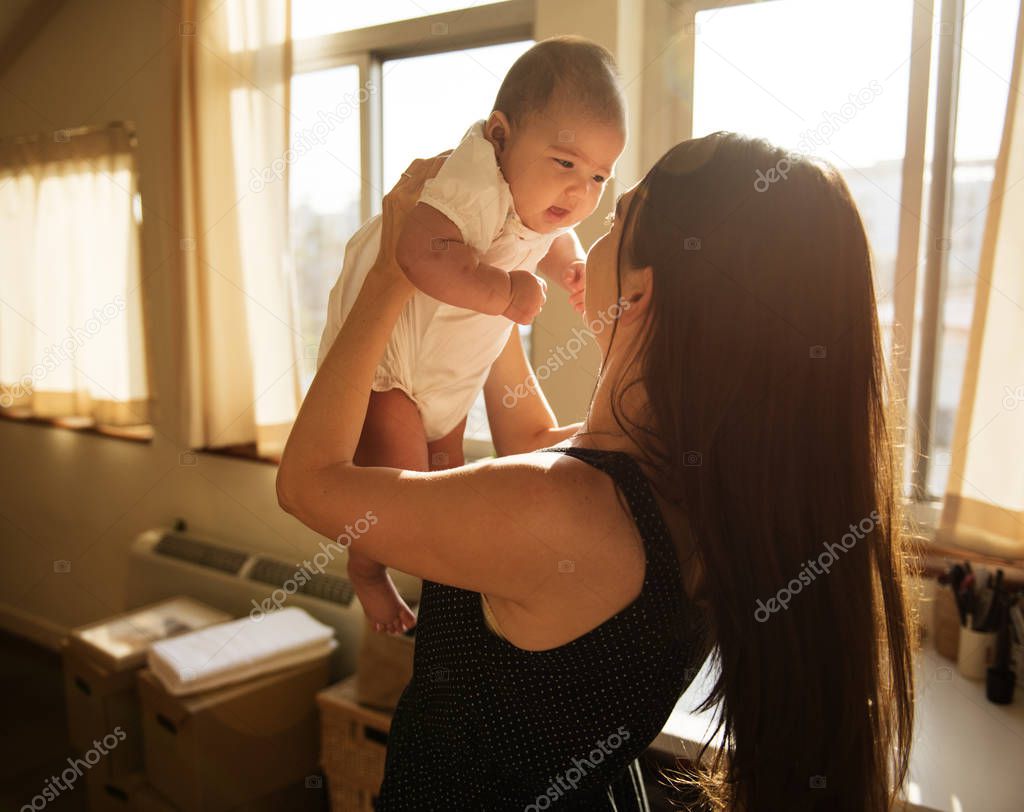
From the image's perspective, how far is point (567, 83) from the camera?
0.99 meters

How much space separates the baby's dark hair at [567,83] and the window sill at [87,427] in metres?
2.67

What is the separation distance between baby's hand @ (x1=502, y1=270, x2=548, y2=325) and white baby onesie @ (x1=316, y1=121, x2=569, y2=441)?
8 centimetres

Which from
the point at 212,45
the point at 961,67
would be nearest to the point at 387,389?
the point at 961,67

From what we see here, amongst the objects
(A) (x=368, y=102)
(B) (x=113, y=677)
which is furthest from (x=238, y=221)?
(B) (x=113, y=677)

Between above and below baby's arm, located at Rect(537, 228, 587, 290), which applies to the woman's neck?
below

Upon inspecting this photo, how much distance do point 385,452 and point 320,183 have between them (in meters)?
1.84

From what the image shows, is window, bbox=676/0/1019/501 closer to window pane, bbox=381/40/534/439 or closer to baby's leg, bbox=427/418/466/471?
window pane, bbox=381/40/534/439

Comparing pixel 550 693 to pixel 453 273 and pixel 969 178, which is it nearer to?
pixel 453 273

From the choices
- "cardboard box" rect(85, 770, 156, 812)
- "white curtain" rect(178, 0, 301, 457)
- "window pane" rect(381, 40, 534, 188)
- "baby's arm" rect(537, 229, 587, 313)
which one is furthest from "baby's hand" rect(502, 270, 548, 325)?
"cardboard box" rect(85, 770, 156, 812)

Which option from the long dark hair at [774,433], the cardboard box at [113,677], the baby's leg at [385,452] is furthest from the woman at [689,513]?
the cardboard box at [113,677]

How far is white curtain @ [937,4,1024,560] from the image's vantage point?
1569 millimetres

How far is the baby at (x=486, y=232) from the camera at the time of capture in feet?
3.04

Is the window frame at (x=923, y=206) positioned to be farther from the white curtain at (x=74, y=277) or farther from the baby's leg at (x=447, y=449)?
the white curtain at (x=74, y=277)

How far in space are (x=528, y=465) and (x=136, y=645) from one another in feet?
6.93
